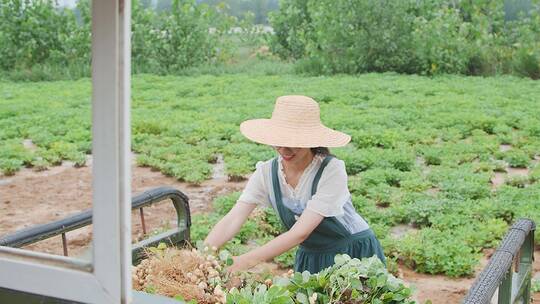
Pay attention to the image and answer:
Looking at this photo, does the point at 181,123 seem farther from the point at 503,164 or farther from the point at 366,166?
the point at 503,164

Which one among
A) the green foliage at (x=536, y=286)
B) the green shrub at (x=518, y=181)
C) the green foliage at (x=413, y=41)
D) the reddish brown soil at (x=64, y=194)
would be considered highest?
the green foliage at (x=413, y=41)

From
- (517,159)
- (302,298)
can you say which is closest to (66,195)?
(517,159)

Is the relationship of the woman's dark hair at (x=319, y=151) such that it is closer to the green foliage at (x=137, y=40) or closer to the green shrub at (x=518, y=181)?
the green shrub at (x=518, y=181)

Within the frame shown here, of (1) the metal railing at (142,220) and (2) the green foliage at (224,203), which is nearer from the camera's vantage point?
(1) the metal railing at (142,220)

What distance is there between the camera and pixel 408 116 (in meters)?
7.84

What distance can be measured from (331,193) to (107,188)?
1609 millimetres

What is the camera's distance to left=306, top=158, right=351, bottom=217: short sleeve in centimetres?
280

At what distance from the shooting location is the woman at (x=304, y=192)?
280 centimetres

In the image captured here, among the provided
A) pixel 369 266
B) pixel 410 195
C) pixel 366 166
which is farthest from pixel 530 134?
pixel 369 266

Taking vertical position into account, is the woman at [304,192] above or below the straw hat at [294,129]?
below

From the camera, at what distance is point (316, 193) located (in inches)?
111

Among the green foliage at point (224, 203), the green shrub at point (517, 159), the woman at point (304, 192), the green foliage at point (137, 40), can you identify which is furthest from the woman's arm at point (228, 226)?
the green foliage at point (137, 40)

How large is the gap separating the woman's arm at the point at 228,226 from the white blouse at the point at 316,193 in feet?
0.11

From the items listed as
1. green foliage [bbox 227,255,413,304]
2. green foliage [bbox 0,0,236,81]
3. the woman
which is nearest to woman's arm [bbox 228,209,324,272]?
the woman
